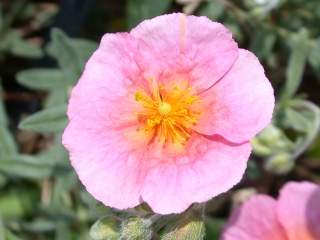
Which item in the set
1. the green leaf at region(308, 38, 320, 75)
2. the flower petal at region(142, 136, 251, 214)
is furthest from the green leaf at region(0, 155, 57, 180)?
the green leaf at region(308, 38, 320, 75)

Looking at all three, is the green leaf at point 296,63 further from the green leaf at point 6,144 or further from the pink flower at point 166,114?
the green leaf at point 6,144

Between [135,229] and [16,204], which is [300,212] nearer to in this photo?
[135,229]

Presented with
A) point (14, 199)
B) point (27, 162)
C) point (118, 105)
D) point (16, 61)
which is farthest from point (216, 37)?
point (16, 61)

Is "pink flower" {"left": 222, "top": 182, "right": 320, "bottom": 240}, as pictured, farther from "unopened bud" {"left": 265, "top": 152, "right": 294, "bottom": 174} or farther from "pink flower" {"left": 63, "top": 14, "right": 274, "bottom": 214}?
"pink flower" {"left": 63, "top": 14, "right": 274, "bottom": 214}

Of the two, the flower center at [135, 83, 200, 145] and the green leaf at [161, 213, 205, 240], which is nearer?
the green leaf at [161, 213, 205, 240]

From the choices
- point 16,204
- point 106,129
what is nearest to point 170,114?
point 106,129

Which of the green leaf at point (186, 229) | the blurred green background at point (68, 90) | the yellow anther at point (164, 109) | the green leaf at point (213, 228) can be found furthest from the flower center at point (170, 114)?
the green leaf at point (213, 228)

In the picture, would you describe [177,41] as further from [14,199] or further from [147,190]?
[14,199]
